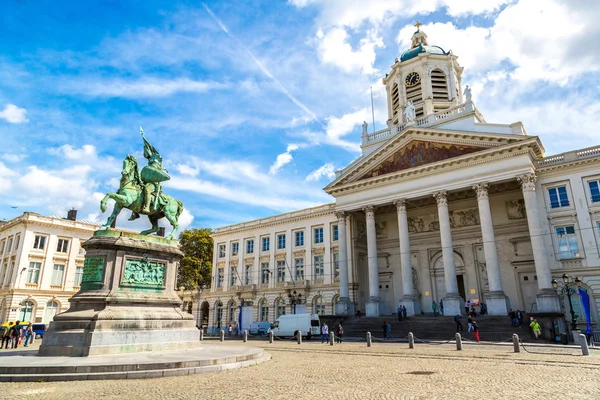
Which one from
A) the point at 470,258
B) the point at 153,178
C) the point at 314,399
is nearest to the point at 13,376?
the point at 314,399

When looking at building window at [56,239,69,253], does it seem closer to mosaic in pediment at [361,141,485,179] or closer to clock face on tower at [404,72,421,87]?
mosaic in pediment at [361,141,485,179]

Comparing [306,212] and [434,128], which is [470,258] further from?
[306,212]

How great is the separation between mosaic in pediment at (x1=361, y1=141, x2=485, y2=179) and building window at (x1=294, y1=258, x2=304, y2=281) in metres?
14.2

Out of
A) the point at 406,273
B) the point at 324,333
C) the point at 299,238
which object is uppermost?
the point at 299,238

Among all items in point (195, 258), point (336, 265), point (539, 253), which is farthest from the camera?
point (195, 258)

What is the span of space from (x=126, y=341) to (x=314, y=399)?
6.94m

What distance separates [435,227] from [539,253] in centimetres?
1103

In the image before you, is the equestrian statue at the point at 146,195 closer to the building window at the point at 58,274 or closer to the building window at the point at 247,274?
the building window at the point at 247,274

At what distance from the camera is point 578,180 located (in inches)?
1152

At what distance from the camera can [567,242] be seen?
2880 centimetres

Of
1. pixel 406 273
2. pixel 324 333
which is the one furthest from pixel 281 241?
pixel 324 333

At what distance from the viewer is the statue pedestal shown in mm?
11164

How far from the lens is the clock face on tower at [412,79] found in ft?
152

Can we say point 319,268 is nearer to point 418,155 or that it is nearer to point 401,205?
point 401,205
